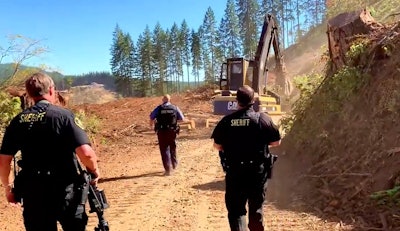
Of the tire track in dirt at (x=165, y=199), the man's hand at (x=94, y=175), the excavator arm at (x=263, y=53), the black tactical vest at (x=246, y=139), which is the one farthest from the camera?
the excavator arm at (x=263, y=53)

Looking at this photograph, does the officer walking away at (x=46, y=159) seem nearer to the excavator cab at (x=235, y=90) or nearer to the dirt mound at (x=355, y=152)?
the dirt mound at (x=355, y=152)

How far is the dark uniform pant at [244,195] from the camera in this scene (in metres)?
4.78

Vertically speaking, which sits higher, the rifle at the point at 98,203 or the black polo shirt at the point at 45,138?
the black polo shirt at the point at 45,138

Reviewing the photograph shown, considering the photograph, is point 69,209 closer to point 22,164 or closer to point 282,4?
point 22,164

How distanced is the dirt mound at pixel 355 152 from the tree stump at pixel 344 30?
462 mm

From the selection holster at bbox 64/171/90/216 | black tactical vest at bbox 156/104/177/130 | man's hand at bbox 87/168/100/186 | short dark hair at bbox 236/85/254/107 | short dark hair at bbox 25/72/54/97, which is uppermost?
short dark hair at bbox 25/72/54/97

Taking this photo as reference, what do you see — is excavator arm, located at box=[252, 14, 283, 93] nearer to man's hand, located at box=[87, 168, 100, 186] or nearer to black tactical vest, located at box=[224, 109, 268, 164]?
black tactical vest, located at box=[224, 109, 268, 164]

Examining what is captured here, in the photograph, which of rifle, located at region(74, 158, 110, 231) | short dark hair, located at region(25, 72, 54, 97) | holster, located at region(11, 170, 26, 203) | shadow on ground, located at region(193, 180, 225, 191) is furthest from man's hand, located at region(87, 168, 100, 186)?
shadow on ground, located at region(193, 180, 225, 191)

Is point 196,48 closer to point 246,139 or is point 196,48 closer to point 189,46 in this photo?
point 189,46

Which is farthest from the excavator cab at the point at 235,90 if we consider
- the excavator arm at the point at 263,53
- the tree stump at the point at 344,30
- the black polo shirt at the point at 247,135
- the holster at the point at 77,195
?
the holster at the point at 77,195

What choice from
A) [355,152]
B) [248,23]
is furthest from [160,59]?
[355,152]

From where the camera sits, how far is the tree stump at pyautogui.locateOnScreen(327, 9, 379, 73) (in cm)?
905

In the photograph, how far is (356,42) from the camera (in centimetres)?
885

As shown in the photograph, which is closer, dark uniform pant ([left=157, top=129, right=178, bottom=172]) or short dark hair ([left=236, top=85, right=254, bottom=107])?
short dark hair ([left=236, top=85, right=254, bottom=107])
